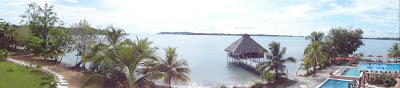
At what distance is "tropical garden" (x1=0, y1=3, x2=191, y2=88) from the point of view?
762cm

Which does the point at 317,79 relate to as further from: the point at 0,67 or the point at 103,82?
the point at 0,67

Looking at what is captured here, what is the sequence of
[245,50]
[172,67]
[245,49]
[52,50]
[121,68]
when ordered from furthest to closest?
[245,49], [245,50], [52,50], [172,67], [121,68]

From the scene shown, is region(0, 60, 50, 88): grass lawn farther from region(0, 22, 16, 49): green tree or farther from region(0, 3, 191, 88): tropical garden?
region(0, 22, 16, 49): green tree

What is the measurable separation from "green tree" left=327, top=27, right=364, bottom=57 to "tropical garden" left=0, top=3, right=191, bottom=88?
22601 mm

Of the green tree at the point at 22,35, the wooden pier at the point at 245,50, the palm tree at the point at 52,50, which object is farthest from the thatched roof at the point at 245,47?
the green tree at the point at 22,35

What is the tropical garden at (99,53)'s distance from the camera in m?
7.62

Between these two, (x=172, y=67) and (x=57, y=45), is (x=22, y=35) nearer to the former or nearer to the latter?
(x=57, y=45)

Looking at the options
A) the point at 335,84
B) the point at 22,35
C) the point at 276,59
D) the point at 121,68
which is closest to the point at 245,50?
the point at 276,59

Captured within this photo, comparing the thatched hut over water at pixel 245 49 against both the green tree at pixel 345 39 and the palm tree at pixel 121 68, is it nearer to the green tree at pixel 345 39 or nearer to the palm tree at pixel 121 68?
the green tree at pixel 345 39

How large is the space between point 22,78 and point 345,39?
3580 cm

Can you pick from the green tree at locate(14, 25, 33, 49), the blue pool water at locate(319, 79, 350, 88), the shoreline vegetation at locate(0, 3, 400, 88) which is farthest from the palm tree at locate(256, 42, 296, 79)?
the green tree at locate(14, 25, 33, 49)

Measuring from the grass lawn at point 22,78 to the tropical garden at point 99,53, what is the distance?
0.15 feet

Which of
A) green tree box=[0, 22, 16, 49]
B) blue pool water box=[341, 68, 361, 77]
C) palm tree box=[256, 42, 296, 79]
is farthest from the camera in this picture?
green tree box=[0, 22, 16, 49]

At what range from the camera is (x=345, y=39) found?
34.0 metres
